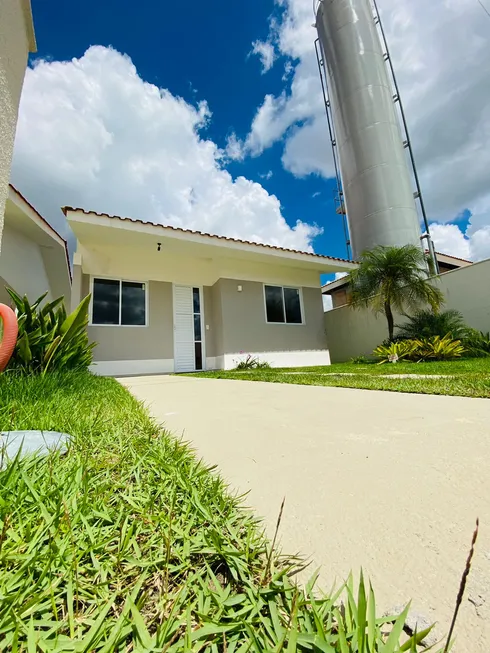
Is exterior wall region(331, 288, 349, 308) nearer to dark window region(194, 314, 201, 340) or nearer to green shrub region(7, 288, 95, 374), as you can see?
dark window region(194, 314, 201, 340)

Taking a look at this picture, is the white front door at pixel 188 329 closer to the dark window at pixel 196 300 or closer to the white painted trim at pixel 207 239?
the dark window at pixel 196 300

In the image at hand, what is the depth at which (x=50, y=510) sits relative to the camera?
2.67ft

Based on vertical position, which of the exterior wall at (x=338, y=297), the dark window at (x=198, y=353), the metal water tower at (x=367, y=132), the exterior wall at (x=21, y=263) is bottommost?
the dark window at (x=198, y=353)

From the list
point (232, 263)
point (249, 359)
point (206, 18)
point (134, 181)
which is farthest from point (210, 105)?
point (249, 359)

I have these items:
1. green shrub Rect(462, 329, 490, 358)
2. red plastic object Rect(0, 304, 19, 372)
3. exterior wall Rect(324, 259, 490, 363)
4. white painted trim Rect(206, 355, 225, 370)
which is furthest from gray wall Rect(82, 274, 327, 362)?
red plastic object Rect(0, 304, 19, 372)

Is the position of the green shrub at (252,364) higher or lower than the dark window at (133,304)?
lower

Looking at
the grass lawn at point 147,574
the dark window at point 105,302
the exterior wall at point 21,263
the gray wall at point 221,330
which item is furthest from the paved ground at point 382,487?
the dark window at point 105,302

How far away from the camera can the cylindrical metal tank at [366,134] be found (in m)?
12.6

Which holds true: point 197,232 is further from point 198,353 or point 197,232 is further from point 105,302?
point 198,353

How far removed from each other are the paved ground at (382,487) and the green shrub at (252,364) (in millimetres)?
7341

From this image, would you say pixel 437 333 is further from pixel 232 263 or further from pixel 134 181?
pixel 134 181

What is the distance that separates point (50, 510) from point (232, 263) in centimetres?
987

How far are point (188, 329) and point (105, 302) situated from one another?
275 centimetres

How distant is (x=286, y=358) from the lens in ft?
35.0
